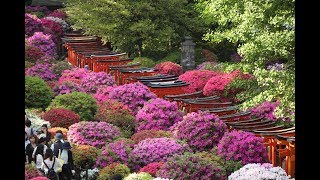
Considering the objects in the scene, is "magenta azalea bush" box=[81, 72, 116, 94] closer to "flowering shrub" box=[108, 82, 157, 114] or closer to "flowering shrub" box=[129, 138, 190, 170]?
"flowering shrub" box=[108, 82, 157, 114]

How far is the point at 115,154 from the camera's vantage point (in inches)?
737

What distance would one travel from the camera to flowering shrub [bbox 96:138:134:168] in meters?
18.3

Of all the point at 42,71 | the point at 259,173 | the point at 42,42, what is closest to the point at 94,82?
the point at 42,71

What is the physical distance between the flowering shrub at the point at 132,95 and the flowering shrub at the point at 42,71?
4762 mm

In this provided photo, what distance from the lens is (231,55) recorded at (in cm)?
4378

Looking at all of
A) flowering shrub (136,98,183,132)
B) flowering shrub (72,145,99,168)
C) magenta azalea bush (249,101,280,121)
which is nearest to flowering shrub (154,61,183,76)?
flowering shrub (136,98,183,132)

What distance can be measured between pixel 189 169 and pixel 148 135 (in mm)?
4949

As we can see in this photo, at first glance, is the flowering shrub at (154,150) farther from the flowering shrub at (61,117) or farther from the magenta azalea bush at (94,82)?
the magenta azalea bush at (94,82)

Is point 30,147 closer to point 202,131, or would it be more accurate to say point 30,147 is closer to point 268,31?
point 202,131

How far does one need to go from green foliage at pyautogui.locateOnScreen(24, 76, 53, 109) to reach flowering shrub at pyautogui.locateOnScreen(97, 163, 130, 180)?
29.0ft
